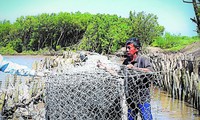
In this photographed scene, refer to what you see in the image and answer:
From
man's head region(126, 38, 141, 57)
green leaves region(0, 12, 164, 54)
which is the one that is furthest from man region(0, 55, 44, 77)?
green leaves region(0, 12, 164, 54)

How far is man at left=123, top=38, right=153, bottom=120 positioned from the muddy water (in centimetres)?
455

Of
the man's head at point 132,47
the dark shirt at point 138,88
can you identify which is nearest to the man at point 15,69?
the dark shirt at point 138,88

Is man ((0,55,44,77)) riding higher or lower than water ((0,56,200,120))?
higher

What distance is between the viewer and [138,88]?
4.41 meters

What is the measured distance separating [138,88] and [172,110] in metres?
7.13

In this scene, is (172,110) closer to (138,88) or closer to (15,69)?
(138,88)

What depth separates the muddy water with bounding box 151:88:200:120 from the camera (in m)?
10.0

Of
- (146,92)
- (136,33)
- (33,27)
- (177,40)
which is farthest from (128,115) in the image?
(33,27)

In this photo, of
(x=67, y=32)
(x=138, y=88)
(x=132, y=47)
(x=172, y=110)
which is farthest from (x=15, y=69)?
(x=67, y=32)

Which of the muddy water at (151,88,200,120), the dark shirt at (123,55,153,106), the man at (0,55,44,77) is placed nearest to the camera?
the man at (0,55,44,77)

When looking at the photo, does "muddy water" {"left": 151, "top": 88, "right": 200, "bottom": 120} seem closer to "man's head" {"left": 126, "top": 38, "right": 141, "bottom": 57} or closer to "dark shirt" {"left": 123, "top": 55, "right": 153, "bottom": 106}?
"man's head" {"left": 126, "top": 38, "right": 141, "bottom": 57}

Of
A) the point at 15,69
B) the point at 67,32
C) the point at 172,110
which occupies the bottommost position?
the point at 172,110

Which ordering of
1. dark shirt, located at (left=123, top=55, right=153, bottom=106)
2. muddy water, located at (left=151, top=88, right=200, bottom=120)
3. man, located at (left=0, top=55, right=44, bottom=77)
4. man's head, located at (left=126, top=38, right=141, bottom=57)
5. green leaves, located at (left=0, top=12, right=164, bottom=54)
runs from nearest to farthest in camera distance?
man, located at (left=0, top=55, right=44, bottom=77) → dark shirt, located at (left=123, top=55, right=153, bottom=106) → man's head, located at (left=126, top=38, right=141, bottom=57) → muddy water, located at (left=151, top=88, right=200, bottom=120) → green leaves, located at (left=0, top=12, right=164, bottom=54)

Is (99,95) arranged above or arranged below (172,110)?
above
